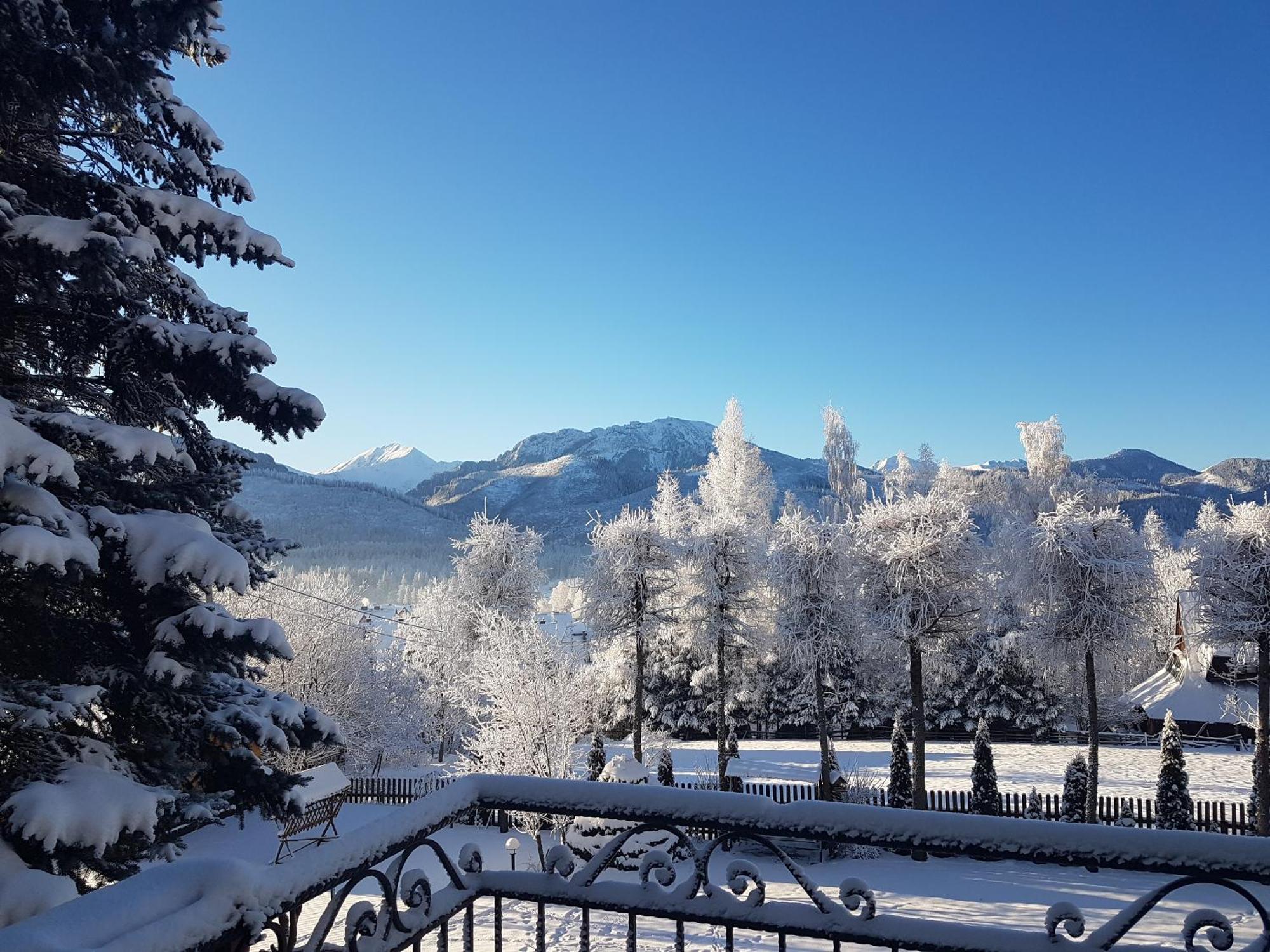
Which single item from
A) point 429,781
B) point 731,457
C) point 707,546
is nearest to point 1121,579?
point 707,546

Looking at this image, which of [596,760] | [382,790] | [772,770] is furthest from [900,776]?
[382,790]

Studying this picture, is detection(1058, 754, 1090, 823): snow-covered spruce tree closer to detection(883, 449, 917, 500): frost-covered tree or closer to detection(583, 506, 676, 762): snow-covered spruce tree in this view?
detection(583, 506, 676, 762): snow-covered spruce tree

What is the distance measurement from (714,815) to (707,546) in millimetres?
17458

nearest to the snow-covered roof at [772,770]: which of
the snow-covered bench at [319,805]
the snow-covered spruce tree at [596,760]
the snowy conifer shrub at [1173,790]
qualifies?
the snow-covered spruce tree at [596,760]

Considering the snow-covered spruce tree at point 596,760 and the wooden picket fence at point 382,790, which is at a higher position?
the snow-covered spruce tree at point 596,760

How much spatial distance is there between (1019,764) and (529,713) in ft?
52.2

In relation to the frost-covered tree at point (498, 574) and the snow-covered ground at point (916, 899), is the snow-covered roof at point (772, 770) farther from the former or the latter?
the frost-covered tree at point (498, 574)

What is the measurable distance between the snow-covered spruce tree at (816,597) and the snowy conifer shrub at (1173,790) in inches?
267

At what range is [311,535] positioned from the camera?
124250 mm

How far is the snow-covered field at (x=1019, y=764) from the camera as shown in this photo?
19.5 metres

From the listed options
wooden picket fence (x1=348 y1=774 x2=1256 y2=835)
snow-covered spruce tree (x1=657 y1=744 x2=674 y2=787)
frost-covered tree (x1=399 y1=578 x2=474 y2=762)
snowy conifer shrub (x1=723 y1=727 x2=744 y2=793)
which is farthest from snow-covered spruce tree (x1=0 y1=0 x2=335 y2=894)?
frost-covered tree (x1=399 y1=578 x2=474 y2=762)

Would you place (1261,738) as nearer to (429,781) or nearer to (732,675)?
(732,675)

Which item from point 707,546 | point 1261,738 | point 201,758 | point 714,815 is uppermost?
point 707,546

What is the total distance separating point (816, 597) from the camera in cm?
1834
